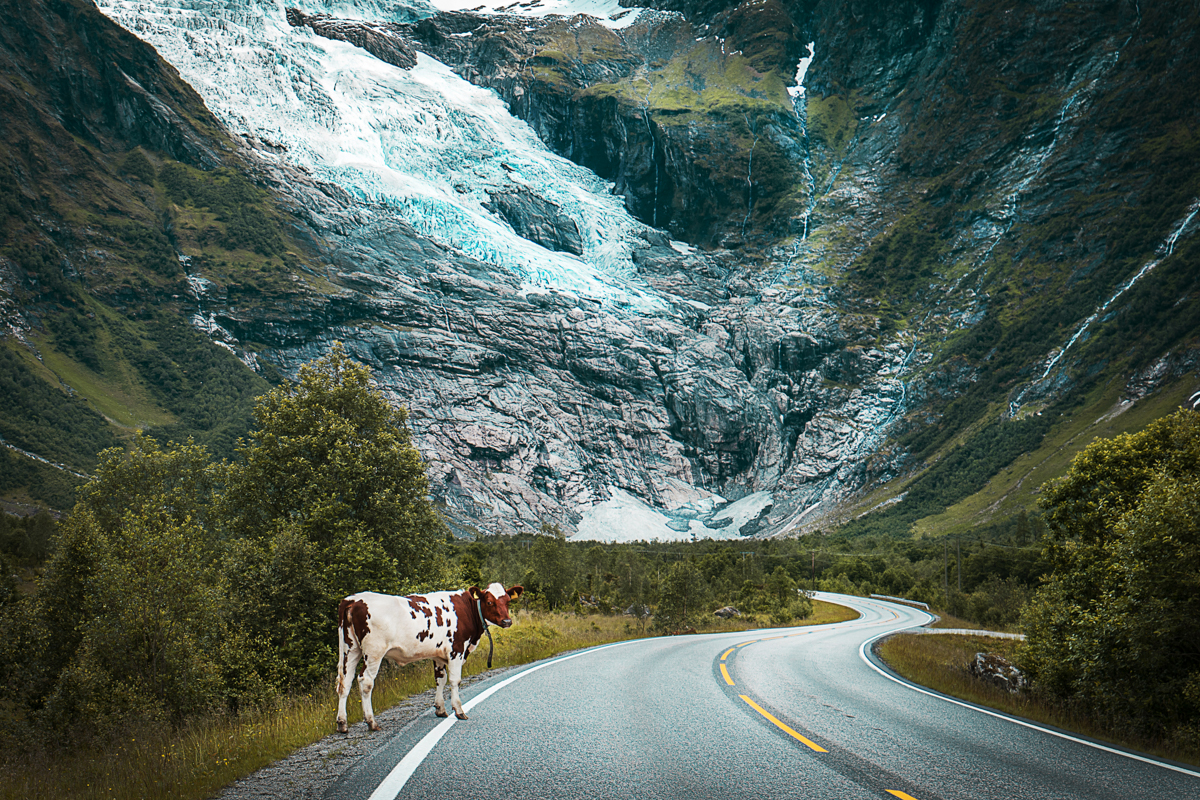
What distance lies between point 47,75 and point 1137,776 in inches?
10731

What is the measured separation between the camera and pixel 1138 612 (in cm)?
1148

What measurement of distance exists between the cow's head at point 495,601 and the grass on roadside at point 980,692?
8975 mm

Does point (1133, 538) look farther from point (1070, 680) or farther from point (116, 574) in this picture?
point (116, 574)

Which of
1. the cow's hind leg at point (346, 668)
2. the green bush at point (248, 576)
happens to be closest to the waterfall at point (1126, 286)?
the green bush at point (248, 576)

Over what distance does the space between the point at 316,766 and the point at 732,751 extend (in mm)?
4189

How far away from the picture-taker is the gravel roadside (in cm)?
547

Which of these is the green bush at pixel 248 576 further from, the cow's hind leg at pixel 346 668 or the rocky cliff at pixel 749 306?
the rocky cliff at pixel 749 306

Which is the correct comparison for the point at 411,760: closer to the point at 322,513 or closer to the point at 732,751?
the point at 732,751

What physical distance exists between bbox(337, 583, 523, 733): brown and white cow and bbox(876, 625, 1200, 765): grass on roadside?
9.49 meters

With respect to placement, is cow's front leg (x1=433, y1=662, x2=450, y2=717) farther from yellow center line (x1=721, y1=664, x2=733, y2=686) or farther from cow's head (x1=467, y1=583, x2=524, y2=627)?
yellow center line (x1=721, y1=664, x2=733, y2=686)

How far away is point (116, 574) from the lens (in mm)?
16547

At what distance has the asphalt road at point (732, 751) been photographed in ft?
18.5

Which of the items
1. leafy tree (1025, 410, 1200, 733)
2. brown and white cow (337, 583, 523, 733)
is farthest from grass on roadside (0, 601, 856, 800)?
leafy tree (1025, 410, 1200, 733)

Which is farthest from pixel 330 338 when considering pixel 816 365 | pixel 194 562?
pixel 194 562
